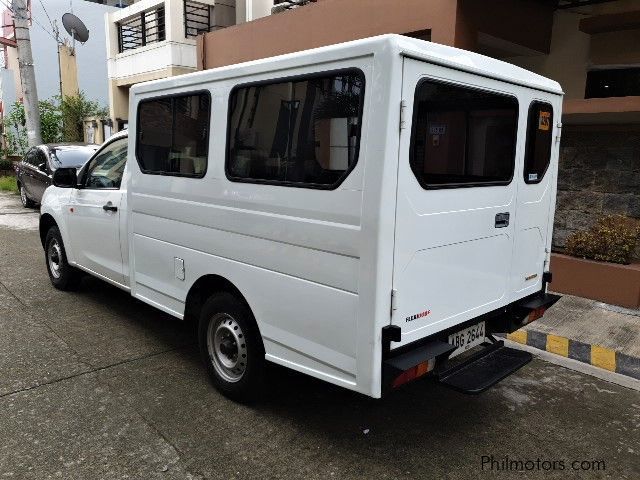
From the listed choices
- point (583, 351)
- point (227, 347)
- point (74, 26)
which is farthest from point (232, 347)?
point (74, 26)

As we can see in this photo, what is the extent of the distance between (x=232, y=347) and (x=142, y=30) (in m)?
16.9

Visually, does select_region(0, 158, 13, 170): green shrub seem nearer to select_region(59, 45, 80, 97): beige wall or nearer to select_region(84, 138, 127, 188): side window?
select_region(59, 45, 80, 97): beige wall

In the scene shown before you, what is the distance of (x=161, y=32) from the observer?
1684 cm

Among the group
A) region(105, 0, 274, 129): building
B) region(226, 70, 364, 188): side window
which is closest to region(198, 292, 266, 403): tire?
region(226, 70, 364, 188): side window

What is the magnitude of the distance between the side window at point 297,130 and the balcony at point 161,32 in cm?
1356

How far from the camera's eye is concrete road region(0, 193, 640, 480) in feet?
9.71

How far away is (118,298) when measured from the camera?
592 cm

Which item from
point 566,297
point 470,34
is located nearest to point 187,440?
point 566,297

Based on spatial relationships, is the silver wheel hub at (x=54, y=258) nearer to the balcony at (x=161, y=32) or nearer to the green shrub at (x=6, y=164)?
the balcony at (x=161, y=32)

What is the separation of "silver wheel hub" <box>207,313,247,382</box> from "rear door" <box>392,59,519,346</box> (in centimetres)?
121

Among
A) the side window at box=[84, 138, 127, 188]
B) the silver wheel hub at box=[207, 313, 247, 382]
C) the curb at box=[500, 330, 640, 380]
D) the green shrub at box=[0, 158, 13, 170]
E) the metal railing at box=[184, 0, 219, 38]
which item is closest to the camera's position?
the silver wheel hub at box=[207, 313, 247, 382]

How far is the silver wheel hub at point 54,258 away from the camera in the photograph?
5.98 metres

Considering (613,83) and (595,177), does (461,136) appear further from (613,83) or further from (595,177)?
(613,83)

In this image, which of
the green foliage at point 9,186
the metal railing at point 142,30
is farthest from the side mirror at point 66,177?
the metal railing at point 142,30
